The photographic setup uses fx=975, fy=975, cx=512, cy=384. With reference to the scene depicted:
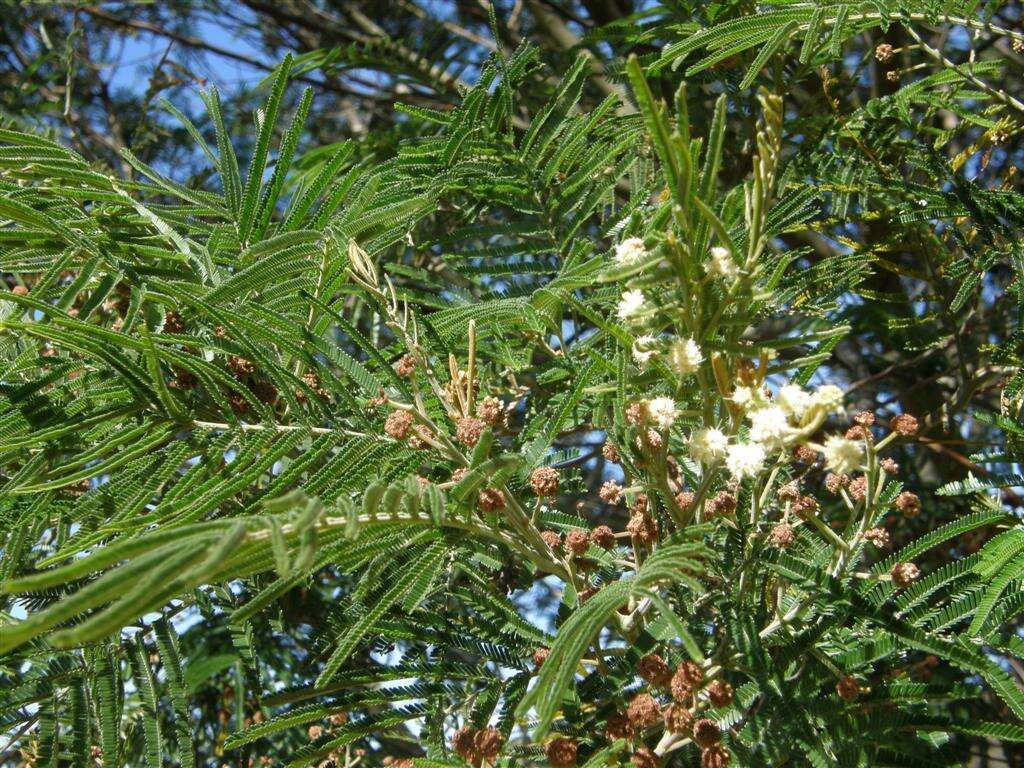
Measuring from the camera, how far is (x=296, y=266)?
1.46 m

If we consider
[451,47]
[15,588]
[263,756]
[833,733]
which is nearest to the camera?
[15,588]

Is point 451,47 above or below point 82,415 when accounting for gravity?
above

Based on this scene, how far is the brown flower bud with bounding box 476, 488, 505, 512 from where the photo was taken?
1.23 m

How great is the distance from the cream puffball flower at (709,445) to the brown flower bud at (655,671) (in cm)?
30

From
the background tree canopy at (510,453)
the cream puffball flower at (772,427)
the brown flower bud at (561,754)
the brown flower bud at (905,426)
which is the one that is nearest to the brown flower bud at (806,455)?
the background tree canopy at (510,453)

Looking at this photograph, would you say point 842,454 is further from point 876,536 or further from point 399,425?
point 399,425

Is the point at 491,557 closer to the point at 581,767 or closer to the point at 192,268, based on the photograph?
the point at 581,767

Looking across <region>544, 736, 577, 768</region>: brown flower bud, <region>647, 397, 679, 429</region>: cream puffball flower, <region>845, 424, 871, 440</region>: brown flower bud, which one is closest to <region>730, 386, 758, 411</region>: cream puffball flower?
<region>647, 397, 679, 429</region>: cream puffball flower

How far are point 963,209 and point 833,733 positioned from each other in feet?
3.66

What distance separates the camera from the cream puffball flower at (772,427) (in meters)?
1.02

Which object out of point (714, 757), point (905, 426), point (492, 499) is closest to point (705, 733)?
point (714, 757)

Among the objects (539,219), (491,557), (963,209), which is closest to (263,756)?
(491,557)

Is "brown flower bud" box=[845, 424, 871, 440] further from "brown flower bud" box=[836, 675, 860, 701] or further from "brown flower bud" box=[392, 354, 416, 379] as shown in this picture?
"brown flower bud" box=[392, 354, 416, 379]

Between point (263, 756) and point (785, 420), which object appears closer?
point (785, 420)
